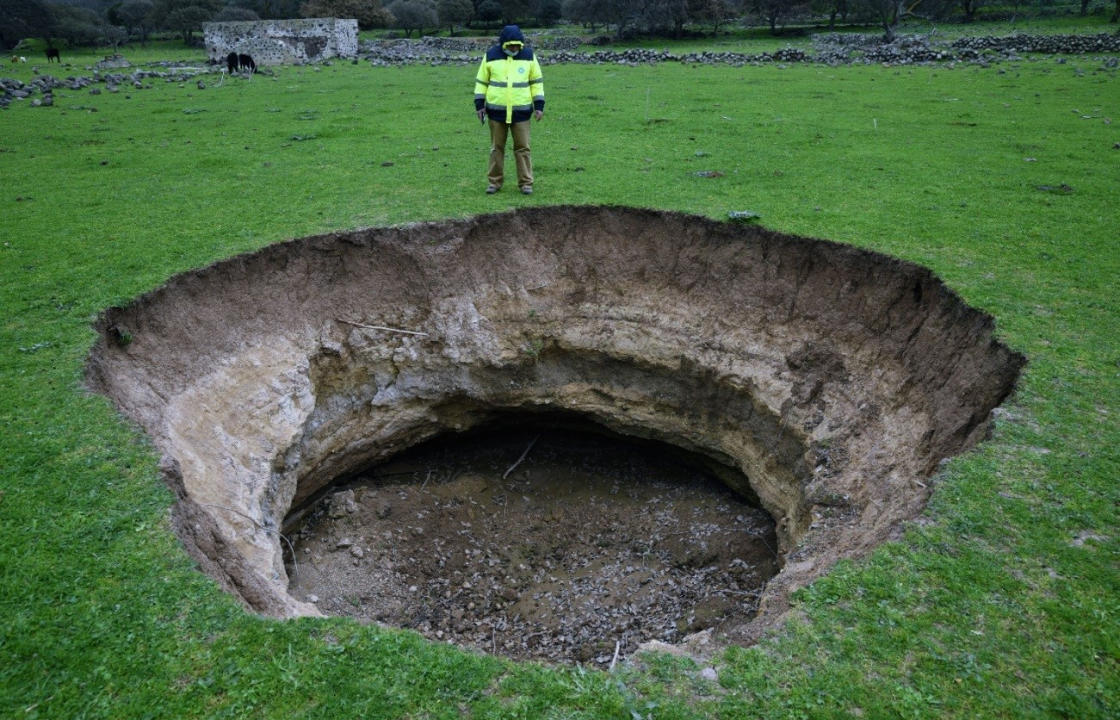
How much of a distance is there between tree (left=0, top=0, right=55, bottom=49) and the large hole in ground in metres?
52.9

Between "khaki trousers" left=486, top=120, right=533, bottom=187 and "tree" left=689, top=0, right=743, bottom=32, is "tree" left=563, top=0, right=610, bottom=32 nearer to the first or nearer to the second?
"tree" left=689, top=0, right=743, bottom=32

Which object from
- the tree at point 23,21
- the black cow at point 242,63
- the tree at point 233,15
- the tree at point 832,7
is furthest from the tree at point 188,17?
the tree at point 832,7

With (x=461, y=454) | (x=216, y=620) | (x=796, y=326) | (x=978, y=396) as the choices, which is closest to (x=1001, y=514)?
(x=978, y=396)

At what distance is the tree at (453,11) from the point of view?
56281 millimetres

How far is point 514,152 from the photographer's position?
12.2 metres

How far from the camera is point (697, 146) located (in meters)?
16.0

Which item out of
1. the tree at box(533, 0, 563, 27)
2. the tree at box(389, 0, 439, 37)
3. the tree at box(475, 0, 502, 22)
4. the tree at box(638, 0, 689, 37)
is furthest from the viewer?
the tree at box(533, 0, 563, 27)

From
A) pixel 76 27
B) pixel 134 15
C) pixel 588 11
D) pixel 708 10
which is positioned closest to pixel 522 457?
pixel 708 10

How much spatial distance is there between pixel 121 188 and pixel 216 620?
38.8ft

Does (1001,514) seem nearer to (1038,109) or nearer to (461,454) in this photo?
(461,454)

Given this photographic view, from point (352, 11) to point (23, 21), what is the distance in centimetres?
2226

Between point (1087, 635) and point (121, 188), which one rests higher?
point (121, 188)

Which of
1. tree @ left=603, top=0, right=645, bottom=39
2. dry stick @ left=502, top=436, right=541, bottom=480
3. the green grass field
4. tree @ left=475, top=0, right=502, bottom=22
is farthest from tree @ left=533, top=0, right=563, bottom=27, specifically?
dry stick @ left=502, top=436, right=541, bottom=480

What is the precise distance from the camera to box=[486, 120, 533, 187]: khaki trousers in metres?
11.9
